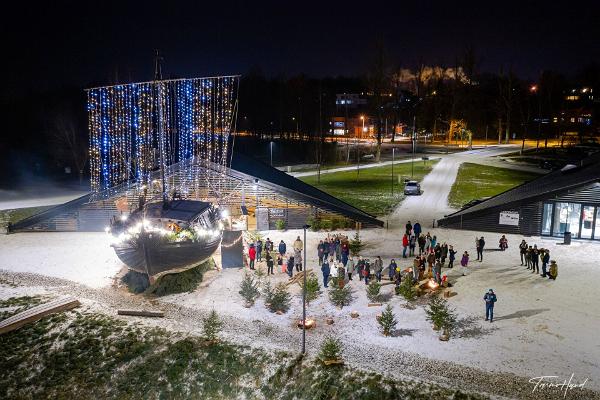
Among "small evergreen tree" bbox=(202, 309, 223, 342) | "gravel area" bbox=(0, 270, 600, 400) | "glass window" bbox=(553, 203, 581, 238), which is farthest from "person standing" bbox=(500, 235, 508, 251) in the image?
"small evergreen tree" bbox=(202, 309, 223, 342)

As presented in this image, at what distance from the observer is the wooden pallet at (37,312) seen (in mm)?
17703

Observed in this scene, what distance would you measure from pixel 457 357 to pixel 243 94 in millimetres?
101622

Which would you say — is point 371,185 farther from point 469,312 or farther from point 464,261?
point 469,312

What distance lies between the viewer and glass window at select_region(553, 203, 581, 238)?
28.2m

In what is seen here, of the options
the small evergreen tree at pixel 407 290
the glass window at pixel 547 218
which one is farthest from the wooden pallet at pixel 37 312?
the glass window at pixel 547 218

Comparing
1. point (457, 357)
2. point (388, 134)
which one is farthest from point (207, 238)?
point (388, 134)

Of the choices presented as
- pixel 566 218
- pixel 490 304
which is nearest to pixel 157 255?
pixel 490 304

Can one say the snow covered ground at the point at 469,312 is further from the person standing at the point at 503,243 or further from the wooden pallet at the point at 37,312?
the wooden pallet at the point at 37,312

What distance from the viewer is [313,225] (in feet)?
103

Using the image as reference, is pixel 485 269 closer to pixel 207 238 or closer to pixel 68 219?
pixel 207 238

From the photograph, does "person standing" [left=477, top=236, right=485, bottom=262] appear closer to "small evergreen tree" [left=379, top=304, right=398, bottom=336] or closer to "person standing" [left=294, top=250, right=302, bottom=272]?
"person standing" [left=294, top=250, right=302, bottom=272]

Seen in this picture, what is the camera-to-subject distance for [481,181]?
51.1 meters

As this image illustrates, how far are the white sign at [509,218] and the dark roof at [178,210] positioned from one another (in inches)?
705

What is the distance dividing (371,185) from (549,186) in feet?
71.1
